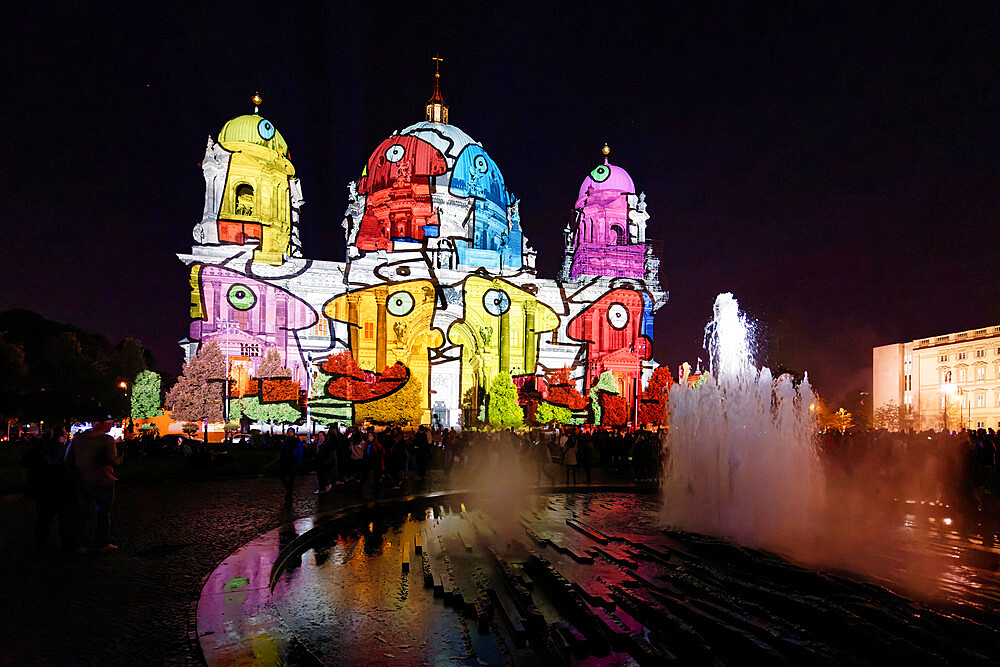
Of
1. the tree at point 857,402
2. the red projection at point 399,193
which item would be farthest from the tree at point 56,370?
the tree at point 857,402

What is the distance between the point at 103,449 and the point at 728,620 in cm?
703

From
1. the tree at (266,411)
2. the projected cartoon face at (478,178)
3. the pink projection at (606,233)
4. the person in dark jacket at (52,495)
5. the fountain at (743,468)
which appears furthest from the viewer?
the projected cartoon face at (478,178)

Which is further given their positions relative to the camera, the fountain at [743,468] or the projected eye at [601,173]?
the projected eye at [601,173]

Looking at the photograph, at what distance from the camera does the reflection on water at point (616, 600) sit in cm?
485

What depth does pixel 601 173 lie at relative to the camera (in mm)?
63719

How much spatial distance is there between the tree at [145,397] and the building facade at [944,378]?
194 feet

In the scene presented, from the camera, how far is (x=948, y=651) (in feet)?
15.2

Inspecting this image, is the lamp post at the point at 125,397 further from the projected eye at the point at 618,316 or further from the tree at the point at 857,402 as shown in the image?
the tree at the point at 857,402

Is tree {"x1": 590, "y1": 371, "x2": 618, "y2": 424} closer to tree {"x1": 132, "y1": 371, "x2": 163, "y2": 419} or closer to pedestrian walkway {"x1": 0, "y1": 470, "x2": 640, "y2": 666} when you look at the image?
tree {"x1": 132, "y1": 371, "x2": 163, "y2": 419}

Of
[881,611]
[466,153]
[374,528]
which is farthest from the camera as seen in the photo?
[466,153]

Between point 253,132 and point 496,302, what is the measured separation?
23.1 meters

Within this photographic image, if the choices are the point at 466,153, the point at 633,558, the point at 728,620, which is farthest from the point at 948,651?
the point at 466,153

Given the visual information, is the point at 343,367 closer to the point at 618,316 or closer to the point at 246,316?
the point at 246,316

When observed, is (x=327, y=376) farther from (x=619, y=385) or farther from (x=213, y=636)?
(x=213, y=636)
